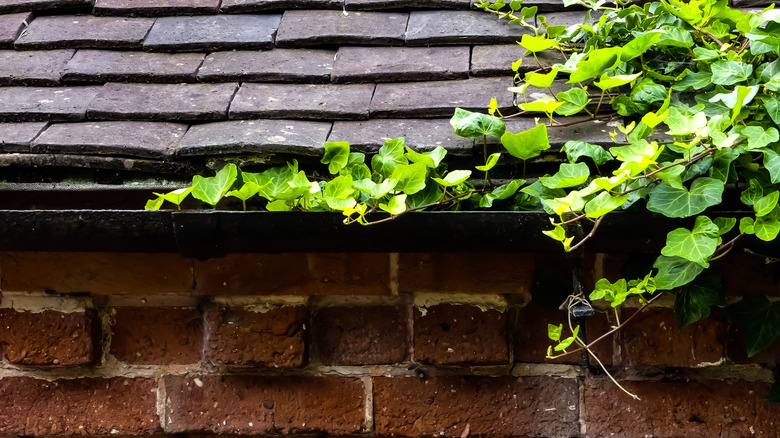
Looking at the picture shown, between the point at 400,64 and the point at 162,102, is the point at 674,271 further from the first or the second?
the point at 162,102

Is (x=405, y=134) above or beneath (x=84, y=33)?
beneath

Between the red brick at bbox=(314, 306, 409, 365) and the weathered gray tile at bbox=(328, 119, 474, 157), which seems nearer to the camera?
the weathered gray tile at bbox=(328, 119, 474, 157)

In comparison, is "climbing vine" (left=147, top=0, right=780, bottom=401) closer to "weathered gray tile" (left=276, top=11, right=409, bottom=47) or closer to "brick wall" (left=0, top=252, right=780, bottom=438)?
"brick wall" (left=0, top=252, right=780, bottom=438)

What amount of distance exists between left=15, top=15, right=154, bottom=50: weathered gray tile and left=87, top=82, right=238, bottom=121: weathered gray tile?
13 centimetres

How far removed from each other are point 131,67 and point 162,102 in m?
0.14

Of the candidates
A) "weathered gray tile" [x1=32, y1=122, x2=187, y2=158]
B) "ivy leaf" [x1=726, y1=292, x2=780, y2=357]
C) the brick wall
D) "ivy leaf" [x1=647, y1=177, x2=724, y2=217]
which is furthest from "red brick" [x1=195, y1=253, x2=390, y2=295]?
"ivy leaf" [x1=726, y1=292, x2=780, y2=357]

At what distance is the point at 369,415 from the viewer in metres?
1.17

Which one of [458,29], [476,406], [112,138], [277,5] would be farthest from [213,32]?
[476,406]

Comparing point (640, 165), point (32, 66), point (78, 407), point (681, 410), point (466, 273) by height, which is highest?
point (32, 66)

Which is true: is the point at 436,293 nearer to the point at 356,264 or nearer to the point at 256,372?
the point at 356,264

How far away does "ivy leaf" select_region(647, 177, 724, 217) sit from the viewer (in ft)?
2.96

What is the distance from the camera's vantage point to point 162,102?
45.9 inches

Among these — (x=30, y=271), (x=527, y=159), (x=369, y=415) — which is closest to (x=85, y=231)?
(x=30, y=271)

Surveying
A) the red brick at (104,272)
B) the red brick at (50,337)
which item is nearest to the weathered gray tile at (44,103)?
the red brick at (104,272)
